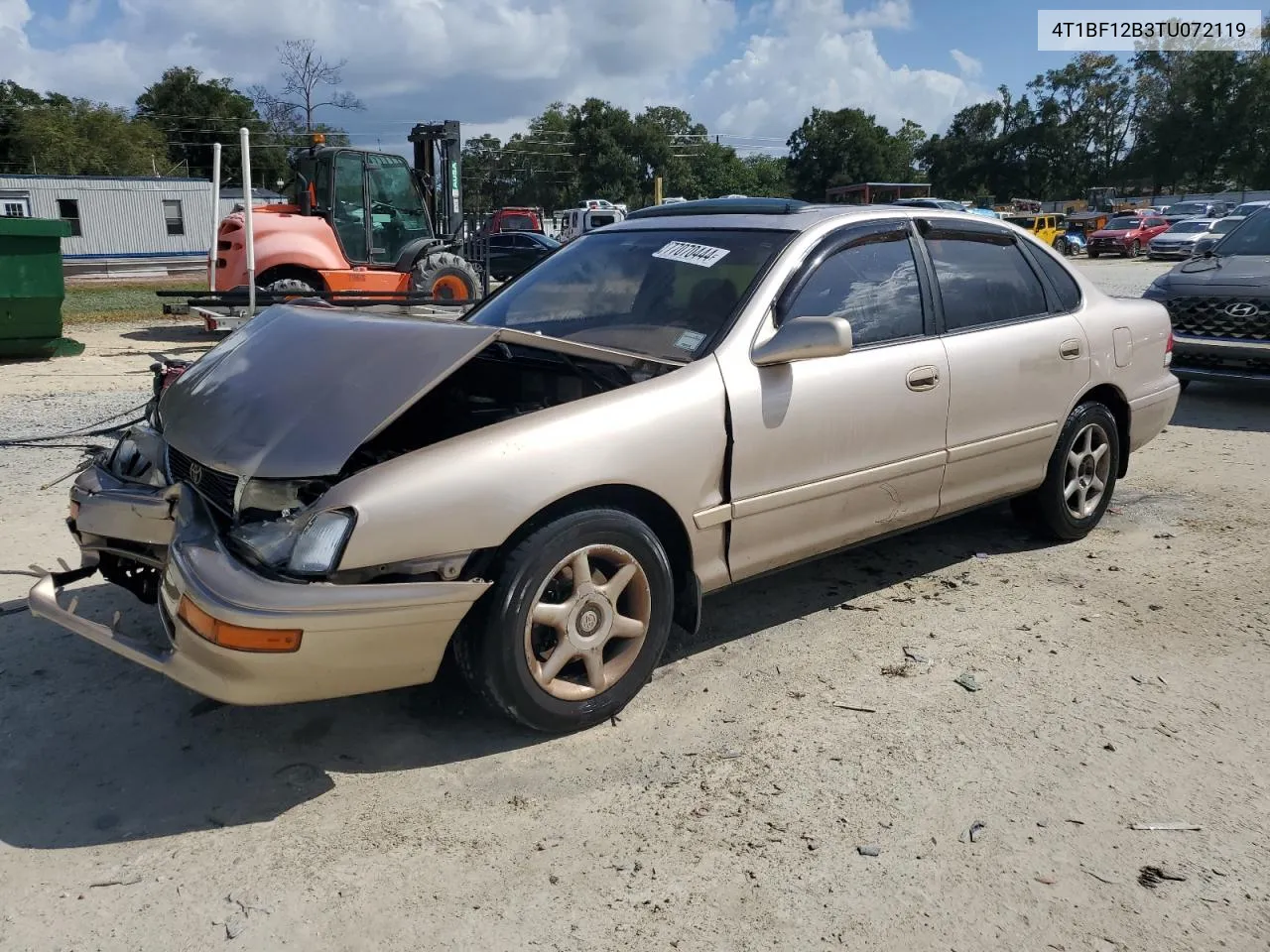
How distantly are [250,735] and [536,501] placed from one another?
4.12ft

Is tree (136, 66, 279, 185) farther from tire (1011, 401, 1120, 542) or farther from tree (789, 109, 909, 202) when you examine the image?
tire (1011, 401, 1120, 542)

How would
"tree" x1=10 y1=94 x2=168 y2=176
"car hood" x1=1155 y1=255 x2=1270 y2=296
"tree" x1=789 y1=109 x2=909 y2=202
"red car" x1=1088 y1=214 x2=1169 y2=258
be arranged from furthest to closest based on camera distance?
"tree" x1=789 y1=109 x2=909 y2=202, "tree" x1=10 y1=94 x2=168 y2=176, "red car" x1=1088 y1=214 x2=1169 y2=258, "car hood" x1=1155 y1=255 x2=1270 y2=296

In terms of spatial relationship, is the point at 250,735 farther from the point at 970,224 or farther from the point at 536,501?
the point at 970,224

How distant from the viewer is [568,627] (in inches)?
121

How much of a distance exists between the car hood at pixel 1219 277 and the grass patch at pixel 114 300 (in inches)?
585

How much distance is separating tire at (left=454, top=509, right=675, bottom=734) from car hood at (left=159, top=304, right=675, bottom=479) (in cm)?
58

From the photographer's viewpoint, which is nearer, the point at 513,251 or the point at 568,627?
the point at 568,627

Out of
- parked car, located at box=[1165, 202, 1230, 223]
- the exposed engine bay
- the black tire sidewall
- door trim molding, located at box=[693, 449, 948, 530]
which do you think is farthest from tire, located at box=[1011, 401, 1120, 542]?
parked car, located at box=[1165, 202, 1230, 223]

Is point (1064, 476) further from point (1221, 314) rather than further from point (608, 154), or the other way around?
point (608, 154)

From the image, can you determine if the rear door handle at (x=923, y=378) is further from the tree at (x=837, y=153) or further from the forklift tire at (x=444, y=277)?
the tree at (x=837, y=153)

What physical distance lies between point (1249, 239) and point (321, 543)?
31.1ft

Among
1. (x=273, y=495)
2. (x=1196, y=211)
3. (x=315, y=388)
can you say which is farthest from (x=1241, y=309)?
(x=1196, y=211)

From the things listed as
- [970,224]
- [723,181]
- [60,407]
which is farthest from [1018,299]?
[723,181]

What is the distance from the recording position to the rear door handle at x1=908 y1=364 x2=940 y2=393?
397cm
